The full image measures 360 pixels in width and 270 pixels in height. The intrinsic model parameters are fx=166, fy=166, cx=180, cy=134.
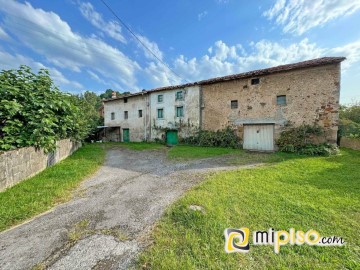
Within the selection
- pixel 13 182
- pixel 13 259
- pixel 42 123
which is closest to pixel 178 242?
pixel 13 259

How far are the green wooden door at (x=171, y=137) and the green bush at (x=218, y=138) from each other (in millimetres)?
2251

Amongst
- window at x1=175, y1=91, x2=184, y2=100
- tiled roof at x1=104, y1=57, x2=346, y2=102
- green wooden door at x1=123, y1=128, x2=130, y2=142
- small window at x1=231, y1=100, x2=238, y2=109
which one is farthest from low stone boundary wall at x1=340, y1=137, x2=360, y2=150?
green wooden door at x1=123, y1=128, x2=130, y2=142

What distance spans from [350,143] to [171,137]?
15325 mm

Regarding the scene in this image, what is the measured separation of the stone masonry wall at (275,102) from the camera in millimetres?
10594

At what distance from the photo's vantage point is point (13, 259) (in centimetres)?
245

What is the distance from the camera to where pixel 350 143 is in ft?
43.8

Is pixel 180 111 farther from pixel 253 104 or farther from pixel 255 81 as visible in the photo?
pixel 255 81

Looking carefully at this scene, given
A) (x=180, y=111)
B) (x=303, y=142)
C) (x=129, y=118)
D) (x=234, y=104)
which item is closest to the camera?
(x=303, y=142)

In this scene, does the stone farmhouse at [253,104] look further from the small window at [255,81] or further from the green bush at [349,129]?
the green bush at [349,129]

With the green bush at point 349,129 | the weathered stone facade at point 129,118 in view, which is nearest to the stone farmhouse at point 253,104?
the weathered stone facade at point 129,118

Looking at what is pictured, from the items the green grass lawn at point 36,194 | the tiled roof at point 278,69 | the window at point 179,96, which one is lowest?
the green grass lawn at point 36,194

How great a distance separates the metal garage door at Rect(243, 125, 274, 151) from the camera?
40.8 ft

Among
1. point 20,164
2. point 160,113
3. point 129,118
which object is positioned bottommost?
point 20,164

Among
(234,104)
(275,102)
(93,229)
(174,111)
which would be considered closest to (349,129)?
(275,102)
